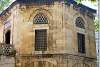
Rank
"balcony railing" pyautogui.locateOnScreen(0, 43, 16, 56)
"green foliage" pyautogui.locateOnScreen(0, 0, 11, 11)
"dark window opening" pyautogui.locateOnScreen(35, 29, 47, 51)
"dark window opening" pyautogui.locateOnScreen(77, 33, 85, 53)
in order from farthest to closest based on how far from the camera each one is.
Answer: "green foliage" pyautogui.locateOnScreen(0, 0, 11, 11) → "dark window opening" pyautogui.locateOnScreen(77, 33, 85, 53) → "dark window opening" pyautogui.locateOnScreen(35, 29, 47, 51) → "balcony railing" pyautogui.locateOnScreen(0, 43, 16, 56)

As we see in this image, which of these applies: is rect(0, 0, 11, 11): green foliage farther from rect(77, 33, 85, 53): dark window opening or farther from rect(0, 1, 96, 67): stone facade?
rect(77, 33, 85, 53): dark window opening

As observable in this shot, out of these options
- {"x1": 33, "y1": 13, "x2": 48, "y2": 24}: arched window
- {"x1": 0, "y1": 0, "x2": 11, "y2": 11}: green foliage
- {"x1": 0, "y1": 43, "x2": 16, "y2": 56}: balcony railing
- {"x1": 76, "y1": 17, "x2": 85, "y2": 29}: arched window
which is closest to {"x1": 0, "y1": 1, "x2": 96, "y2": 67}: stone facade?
{"x1": 33, "y1": 13, "x2": 48, "y2": 24}: arched window

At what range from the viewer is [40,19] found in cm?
1792

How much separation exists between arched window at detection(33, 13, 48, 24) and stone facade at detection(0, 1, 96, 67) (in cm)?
20

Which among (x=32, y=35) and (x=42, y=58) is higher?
(x=32, y=35)

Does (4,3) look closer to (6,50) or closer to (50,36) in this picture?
(6,50)

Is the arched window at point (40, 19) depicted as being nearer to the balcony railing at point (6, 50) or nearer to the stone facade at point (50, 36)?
the stone facade at point (50, 36)

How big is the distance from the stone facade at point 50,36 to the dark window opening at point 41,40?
0.78 feet

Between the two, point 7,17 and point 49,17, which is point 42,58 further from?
point 7,17

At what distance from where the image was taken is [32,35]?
17.7m

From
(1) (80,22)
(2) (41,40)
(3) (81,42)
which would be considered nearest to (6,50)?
(2) (41,40)

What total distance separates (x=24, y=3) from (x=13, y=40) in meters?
2.95

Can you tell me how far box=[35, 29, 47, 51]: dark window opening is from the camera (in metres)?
17.5

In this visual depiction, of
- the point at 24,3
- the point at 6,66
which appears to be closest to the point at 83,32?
the point at 24,3
